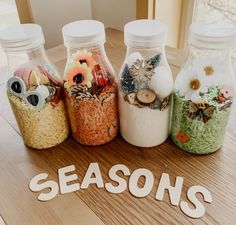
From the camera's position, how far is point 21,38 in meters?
0.45

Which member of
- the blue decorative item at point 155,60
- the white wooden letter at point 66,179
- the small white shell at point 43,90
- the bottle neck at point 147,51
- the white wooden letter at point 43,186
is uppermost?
the bottle neck at point 147,51

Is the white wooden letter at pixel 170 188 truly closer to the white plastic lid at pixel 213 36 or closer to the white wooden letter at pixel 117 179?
the white wooden letter at pixel 117 179

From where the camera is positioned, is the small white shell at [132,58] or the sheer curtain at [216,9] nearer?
the small white shell at [132,58]

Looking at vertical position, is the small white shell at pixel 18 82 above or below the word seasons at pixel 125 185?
above

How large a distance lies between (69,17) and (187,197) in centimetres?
91

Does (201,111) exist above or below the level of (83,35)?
below

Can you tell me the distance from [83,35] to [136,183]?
27cm

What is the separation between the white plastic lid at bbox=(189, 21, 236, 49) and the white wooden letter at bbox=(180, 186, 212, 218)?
0.77 ft

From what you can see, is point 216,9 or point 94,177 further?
point 216,9

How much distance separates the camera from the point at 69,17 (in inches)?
43.3

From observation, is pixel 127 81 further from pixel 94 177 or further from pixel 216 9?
pixel 216 9

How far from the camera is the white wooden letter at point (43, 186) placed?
17.7 inches

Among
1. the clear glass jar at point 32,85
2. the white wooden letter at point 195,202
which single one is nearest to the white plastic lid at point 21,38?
the clear glass jar at point 32,85

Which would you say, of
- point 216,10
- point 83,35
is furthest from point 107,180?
point 216,10
